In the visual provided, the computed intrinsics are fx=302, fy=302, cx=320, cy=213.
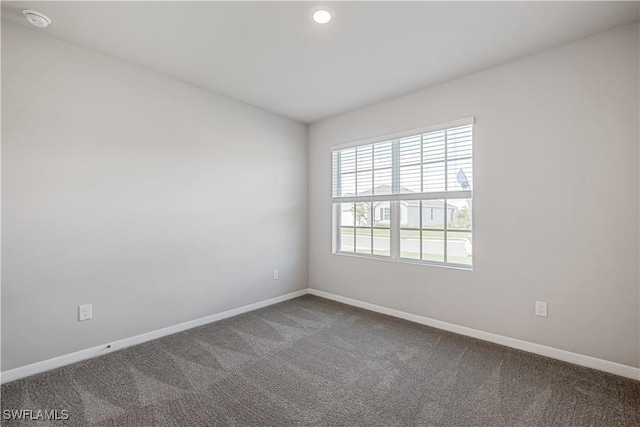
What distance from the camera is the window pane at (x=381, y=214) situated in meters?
3.66

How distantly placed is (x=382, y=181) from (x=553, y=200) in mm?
1692

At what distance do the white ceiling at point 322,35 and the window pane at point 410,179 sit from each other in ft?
2.91

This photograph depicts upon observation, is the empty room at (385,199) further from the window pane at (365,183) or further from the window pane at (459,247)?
the window pane at (365,183)

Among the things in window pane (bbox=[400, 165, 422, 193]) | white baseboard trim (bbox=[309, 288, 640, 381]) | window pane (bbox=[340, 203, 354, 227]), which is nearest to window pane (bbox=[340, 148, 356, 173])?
window pane (bbox=[340, 203, 354, 227])

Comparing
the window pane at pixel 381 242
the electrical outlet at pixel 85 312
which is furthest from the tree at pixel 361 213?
the electrical outlet at pixel 85 312

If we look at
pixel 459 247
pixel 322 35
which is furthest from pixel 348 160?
pixel 322 35

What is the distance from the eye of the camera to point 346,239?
13.6ft

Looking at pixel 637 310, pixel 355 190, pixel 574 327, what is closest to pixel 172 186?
pixel 355 190

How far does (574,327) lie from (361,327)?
1786 millimetres

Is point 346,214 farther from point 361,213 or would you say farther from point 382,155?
point 382,155

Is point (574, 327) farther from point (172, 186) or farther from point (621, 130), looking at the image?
point (172, 186)

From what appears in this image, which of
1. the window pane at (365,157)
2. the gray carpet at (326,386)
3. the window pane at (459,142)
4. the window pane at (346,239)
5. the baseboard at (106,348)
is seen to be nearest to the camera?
the gray carpet at (326,386)

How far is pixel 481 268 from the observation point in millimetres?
2871

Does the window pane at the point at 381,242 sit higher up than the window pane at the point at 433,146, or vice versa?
the window pane at the point at 433,146
